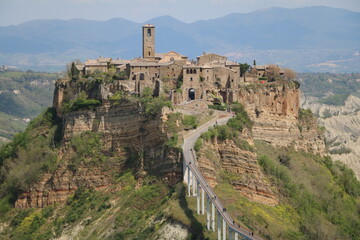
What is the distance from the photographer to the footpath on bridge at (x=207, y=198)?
4019 centimetres

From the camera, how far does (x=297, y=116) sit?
67.6 m

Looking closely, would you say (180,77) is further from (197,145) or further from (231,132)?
(197,145)

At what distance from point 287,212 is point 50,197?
20.1 meters

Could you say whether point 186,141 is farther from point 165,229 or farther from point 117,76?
point 117,76

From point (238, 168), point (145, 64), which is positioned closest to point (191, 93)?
point (145, 64)

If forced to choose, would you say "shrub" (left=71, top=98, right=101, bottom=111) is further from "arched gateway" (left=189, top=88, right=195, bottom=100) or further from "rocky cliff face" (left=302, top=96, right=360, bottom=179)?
"rocky cliff face" (left=302, top=96, right=360, bottom=179)

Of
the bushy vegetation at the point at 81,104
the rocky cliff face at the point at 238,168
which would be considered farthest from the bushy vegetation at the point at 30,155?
the rocky cliff face at the point at 238,168

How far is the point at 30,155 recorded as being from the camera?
202 feet

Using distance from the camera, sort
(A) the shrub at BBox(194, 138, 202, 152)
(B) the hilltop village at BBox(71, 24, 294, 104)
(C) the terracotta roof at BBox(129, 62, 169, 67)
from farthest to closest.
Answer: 1. (C) the terracotta roof at BBox(129, 62, 169, 67)
2. (B) the hilltop village at BBox(71, 24, 294, 104)
3. (A) the shrub at BBox(194, 138, 202, 152)

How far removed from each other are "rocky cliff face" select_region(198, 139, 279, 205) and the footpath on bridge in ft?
4.38

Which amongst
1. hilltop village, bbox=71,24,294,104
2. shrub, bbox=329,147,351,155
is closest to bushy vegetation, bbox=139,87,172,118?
hilltop village, bbox=71,24,294,104

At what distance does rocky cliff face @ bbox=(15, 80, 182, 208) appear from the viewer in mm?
54722

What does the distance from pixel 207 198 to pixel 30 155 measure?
2353 cm

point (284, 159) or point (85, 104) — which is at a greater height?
point (85, 104)
